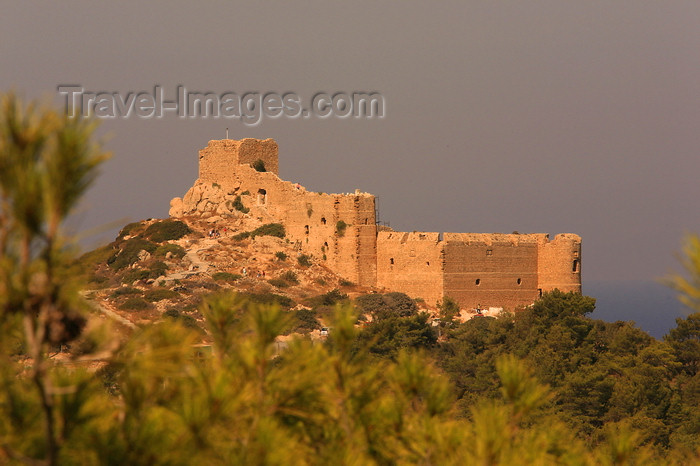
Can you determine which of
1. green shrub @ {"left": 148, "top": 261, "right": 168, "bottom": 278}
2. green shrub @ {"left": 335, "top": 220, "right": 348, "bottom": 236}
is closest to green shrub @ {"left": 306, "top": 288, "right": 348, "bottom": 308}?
green shrub @ {"left": 335, "top": 220, "right": 348, "bottom": 236}

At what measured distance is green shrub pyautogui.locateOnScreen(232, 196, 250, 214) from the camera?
39500 millimetres

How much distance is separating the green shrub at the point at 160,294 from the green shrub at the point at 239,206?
259 inches

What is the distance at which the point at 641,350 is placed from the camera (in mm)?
29562

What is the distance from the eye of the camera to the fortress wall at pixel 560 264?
119ft

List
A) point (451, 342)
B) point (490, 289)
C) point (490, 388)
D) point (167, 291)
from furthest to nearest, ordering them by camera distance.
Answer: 1. point (490, 289)
2. point (167, 291)
3. point (451, 342)
4. point (490, 388)

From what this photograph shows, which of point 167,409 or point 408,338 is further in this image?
point 408,338

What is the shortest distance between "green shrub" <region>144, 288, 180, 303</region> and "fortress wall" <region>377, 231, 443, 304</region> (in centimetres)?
745

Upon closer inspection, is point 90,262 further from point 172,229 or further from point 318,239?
point 172,229

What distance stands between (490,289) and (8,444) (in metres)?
31.4

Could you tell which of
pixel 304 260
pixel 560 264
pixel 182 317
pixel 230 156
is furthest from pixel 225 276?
pixel 560 264

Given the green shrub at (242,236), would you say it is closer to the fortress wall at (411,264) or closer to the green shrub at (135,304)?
the fortress wall at (411,264)

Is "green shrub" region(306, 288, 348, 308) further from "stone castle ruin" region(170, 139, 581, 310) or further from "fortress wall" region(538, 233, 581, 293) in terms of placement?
"fortress wall" region(538, 233, 581, 293)

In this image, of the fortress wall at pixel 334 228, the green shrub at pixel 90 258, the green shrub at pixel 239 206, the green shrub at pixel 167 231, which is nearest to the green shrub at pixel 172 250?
the green shrub at pixel 167 231

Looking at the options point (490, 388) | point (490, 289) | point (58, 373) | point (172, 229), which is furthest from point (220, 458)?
→ point (172, 229)
